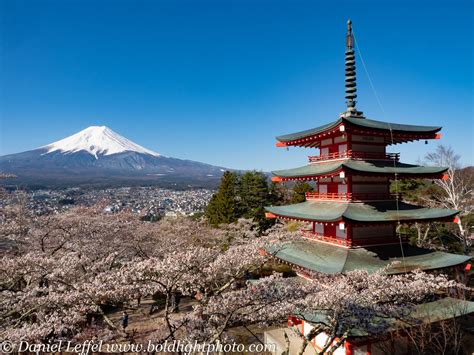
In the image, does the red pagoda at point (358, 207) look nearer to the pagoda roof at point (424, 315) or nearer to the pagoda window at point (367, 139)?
the pagoda window at point (367, 139)

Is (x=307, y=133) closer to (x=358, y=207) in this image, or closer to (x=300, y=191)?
(x=358, y=207)

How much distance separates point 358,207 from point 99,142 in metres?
189

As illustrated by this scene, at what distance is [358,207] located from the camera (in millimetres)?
12172

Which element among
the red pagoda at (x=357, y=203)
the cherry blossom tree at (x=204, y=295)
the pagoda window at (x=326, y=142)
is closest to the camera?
the cherry blossom tree at (x=204, y=295)

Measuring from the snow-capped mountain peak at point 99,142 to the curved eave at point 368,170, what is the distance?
17124 centimetres

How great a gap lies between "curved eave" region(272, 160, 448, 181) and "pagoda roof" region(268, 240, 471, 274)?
3.14m

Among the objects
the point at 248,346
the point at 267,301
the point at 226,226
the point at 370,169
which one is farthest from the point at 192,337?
the point at 226,226

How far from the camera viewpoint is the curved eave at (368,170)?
11609mm

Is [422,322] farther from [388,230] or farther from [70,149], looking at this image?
[70,149]

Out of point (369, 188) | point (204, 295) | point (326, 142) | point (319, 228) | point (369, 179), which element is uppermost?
point (326, 142)

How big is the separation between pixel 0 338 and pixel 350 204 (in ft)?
39.7

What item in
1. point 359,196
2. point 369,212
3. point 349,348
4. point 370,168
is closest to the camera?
point 349,348

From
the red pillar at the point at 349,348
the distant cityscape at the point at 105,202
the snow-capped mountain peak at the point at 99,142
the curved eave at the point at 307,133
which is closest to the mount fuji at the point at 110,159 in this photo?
the snow-capped mountain peak at the point at 99,142

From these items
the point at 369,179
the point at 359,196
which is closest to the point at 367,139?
the point at 369,179
